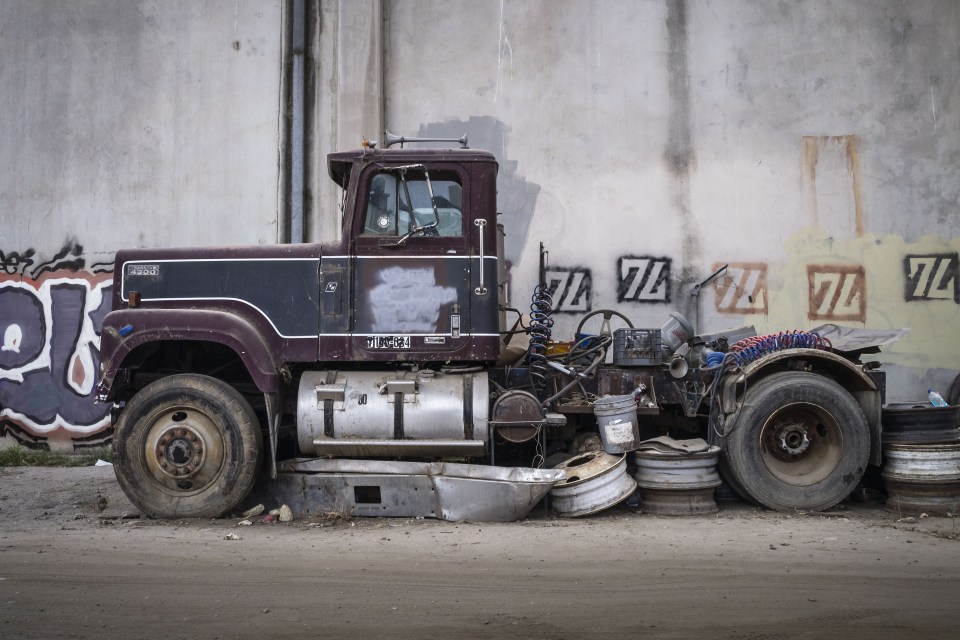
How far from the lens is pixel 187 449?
234 inches

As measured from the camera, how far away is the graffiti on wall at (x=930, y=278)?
31.1 ft

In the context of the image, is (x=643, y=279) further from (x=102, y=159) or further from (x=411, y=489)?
(x=102, y=159)

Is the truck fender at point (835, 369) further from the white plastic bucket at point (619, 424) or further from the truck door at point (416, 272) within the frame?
the truck door at point (416, 272)

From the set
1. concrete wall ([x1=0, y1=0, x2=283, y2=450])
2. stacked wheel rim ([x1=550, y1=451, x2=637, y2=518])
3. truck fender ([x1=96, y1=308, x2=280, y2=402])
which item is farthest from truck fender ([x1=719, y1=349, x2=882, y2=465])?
concrete wall ([x1=0, y1=0, x2=283, y2=450])

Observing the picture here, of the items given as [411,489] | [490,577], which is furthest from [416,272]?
[490,577]

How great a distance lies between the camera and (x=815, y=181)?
9.50 meters

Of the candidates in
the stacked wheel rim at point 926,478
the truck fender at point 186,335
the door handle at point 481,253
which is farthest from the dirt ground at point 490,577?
the door handle at point 481,253

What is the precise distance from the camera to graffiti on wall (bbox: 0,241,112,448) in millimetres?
9625

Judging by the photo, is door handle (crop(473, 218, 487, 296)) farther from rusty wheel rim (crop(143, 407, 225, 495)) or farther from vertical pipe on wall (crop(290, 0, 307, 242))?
vertical pipe on wall (crop(290, 0, 307, 242))

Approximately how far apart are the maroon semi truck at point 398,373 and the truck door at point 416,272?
0.01 m

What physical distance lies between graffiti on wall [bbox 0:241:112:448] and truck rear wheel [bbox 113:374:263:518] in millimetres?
4124

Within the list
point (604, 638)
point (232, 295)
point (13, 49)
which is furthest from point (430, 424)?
point (13, 49)

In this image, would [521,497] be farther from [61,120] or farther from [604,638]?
[61,120]

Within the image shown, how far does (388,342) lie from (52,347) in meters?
5.84
